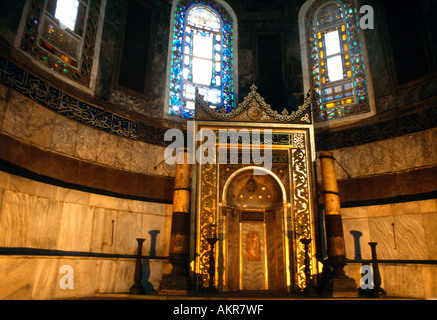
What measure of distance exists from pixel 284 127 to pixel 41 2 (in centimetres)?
493

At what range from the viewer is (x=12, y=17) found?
4.98 meters

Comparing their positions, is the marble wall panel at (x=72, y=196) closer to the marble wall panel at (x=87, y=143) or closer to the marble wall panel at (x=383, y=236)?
the marble wall panel at (x=87, y=143)

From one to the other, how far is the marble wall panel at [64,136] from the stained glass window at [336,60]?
5.11 meters

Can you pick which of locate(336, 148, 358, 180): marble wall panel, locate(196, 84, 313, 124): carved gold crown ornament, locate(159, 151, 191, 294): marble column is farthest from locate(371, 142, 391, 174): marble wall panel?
locate(159, 151, 191, 294): marble column

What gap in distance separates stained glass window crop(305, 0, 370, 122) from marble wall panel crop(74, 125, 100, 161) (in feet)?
15.7

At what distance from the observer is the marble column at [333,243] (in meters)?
5.16

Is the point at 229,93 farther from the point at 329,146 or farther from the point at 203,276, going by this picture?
the point at 203,276

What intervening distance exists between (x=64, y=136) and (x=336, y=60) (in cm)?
618

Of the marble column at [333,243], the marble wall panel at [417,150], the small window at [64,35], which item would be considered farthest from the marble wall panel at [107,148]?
the marble wall panel at [417,150]

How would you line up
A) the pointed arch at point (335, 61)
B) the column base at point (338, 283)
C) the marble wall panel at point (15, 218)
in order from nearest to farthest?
the marble wall panel at point (15, 218), the column base at point (338, 283), the pointed arch at point (335, 61)
